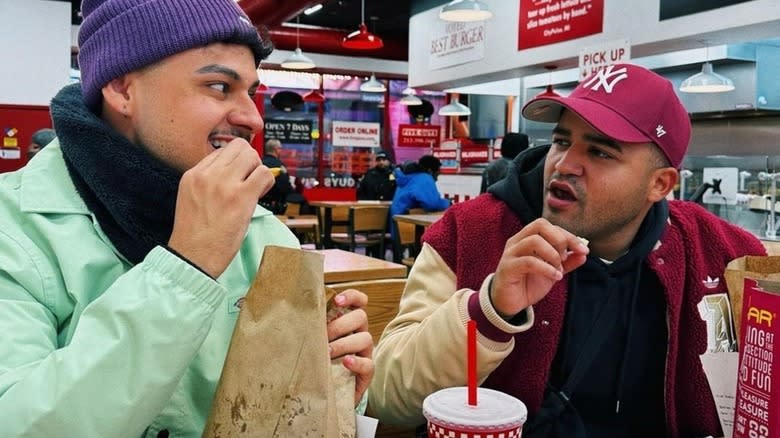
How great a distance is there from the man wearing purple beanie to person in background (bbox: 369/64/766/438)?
1.58ft

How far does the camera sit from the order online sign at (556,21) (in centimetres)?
681

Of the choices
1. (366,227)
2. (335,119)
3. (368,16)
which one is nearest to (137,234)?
Answer: (366,227)

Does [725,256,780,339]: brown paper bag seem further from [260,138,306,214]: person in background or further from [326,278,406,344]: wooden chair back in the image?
[260,138,306,214]: person in background

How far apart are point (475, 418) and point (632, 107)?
37.1 inches

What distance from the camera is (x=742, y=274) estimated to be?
1121mm

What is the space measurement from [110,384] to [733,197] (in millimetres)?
7152

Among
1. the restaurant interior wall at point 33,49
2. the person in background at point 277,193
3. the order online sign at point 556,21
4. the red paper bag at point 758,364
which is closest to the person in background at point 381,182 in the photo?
the person in background at point 277,193

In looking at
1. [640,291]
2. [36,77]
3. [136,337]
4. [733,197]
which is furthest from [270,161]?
[136,337]

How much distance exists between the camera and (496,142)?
13.7m

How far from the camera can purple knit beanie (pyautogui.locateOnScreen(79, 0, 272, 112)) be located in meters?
1.13

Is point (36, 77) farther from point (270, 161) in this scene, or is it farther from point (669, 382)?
point (669, 382)

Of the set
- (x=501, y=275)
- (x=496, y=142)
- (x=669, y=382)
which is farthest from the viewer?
(x=496, y=142)

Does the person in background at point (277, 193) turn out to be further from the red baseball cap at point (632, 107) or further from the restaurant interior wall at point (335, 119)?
the restaurant interior wall at point (335, 119)

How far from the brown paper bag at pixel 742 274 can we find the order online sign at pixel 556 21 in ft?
19.8
